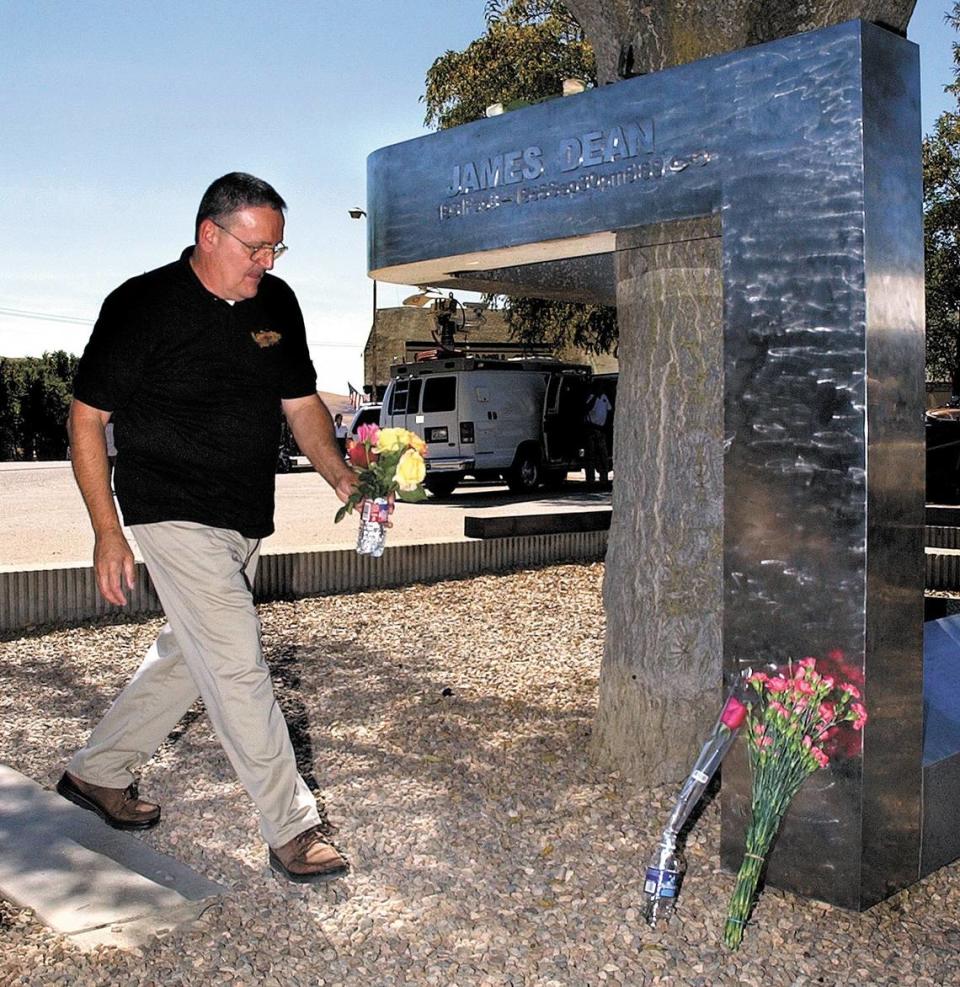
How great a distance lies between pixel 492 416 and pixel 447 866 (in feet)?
54.5

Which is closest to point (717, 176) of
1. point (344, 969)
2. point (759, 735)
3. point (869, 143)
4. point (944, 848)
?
point (869, 143)

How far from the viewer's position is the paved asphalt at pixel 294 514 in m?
10.4

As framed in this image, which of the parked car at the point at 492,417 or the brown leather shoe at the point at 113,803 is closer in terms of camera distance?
the brown leather shoe at the point at 113,803

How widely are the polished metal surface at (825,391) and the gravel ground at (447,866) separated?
24cm

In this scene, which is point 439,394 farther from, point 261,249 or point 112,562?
point 112,562

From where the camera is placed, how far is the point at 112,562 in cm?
318

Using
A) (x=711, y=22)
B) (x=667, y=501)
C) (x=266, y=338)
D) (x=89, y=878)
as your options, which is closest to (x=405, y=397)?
(x=711, y=22)

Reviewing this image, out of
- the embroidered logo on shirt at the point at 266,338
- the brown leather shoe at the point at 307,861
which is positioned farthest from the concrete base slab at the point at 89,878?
the embroidered logo on shirt at the point at 266,338

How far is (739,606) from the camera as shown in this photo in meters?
3.10

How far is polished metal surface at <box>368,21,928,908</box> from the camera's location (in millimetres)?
2865

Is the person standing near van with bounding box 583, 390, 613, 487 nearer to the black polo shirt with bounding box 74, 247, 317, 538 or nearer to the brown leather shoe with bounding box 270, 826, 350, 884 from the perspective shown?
the black polo shirt with bounding box 74, 247, 317, 538

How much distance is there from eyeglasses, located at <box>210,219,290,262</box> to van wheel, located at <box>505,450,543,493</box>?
17.0 metres

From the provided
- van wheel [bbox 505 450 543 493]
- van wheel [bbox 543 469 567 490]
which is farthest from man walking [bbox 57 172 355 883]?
van wheel [bbox 543 469 567 490]

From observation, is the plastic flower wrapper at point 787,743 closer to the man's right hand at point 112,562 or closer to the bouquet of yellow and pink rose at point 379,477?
the bouquet of yellow and pink rose at point 379,477
